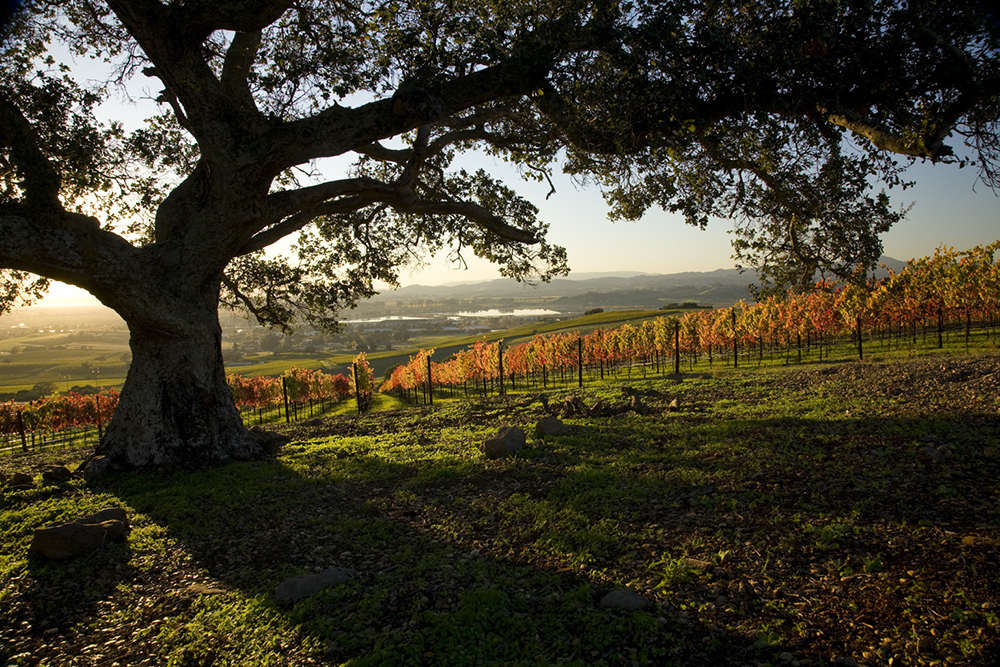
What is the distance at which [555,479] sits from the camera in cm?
662

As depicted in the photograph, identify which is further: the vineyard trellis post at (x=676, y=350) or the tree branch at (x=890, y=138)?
the vineyard trellis post at (x=676, y=350)

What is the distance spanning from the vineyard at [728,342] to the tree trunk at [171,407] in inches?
526

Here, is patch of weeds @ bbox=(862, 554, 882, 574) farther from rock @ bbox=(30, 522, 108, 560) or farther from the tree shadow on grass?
rock @ bbox=(30, 522, 108, 560)

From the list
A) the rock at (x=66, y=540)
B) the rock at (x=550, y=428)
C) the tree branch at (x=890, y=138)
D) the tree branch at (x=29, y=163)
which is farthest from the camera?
Answer: the rock at (x=550, y=428)

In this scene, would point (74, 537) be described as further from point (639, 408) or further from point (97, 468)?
point (639, 408)

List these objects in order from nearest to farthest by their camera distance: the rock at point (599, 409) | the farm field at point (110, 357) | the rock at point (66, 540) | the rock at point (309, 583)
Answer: the rock at point (309, 583) < the rock at point (66, 540) < the rock at point (599, 409) < the farm field at point (110, 357)

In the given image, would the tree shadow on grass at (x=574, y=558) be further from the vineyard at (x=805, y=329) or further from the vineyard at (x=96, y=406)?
the vineyard at (x=96, y=406)

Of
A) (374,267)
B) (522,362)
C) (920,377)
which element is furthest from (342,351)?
(920,377)

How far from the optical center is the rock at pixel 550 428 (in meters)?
9.44

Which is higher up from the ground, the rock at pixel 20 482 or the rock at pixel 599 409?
the rock at pixel 20 482

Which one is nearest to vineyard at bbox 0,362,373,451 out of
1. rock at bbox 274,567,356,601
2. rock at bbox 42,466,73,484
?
rock at bbox 42,466,73,484

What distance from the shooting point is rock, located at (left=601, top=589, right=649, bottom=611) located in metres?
3.57

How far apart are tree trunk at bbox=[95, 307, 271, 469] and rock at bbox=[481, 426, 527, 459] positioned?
4554 millimetres

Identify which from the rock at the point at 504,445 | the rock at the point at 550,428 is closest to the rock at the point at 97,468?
the rock at the point at 504,445
